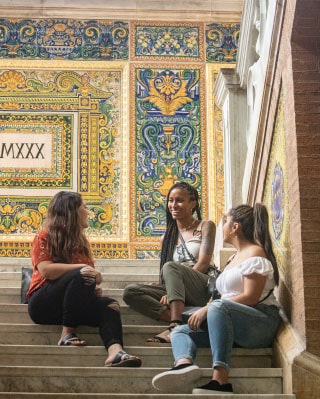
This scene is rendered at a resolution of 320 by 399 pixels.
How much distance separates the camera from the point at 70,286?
5.71m

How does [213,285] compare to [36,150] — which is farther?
[36,150]

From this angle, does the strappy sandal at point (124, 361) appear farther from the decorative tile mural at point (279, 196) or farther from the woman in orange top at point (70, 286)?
the decorative tile mural at point (279, 196)

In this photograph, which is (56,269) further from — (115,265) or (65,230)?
(115,265)

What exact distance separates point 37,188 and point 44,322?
4638mm

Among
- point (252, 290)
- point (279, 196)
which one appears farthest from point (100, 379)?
point (279, 196)

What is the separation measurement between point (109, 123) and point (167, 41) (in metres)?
1.12

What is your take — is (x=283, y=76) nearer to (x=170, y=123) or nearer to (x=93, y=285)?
(x=93, y=285)

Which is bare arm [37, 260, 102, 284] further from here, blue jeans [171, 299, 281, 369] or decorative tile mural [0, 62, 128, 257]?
decorative tile mural [0, 62, 128, 257]

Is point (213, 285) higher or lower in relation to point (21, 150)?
lower

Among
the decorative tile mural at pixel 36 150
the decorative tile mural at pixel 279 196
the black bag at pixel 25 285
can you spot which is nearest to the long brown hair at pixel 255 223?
the decorative tile mural at pixel 279 196

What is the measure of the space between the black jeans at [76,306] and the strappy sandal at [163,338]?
237 mm

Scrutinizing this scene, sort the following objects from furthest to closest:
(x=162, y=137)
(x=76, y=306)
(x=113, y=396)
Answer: (x=162, y=137)
(x=76, y=306)
(x=113, y=396)

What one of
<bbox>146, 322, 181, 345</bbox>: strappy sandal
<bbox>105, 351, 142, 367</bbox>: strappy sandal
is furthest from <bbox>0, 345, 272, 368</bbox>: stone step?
<bbox>105, 351, 142, 367</bbox>: strappy sandal

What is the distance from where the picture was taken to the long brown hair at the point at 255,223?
5883 millimetres
